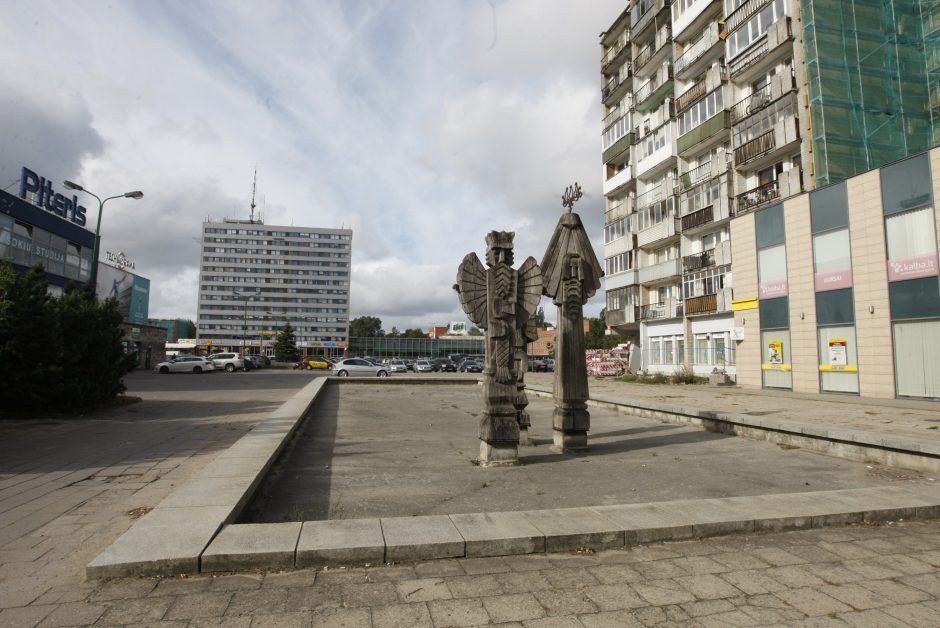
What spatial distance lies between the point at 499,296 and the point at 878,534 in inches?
175

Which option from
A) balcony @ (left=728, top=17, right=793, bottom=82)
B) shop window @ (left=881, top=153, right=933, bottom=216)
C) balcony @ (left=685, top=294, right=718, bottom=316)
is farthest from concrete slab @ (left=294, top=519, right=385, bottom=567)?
balcony @ (left=728, top=17, right=793, bottom=82)

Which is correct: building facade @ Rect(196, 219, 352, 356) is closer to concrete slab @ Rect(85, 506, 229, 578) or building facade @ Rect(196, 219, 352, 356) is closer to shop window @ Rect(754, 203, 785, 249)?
shop window @ Rect(754, 203, 785, 249)

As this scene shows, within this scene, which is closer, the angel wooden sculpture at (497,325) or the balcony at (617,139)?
the angel wooden sculpture at (497,325)

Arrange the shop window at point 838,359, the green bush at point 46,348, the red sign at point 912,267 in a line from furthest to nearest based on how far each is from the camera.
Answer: the shop window at point 838,359 → the red sign at point 912,267 → the green bush at point 46,348

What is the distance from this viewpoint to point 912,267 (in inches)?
611

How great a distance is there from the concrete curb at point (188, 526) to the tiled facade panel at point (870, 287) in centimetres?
1839

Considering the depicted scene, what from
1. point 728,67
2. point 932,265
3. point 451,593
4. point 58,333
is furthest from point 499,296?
point 728,67

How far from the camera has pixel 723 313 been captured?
90.6 feet

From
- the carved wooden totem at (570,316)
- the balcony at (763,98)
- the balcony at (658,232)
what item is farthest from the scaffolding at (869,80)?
the carved wooden totem at (570,316)

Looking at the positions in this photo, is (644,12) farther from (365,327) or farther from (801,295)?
(365,327)

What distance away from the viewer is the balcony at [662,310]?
3241cm

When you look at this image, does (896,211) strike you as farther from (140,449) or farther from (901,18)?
(140,449)

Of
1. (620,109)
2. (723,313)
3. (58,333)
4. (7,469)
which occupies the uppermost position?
(620,109)

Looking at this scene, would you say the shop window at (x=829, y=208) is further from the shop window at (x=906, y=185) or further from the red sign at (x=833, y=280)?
the red sign at (x=833, y=280)
